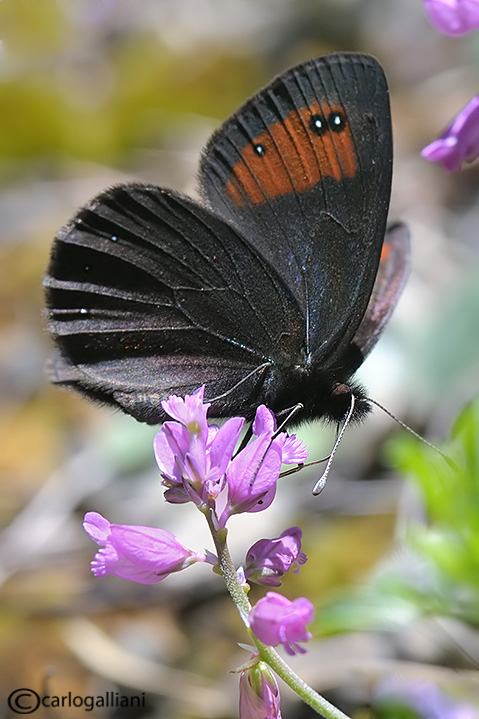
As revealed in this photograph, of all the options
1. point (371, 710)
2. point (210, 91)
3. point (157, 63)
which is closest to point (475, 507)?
point (371, 710)

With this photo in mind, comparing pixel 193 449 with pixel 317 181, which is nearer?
pixel 193 449

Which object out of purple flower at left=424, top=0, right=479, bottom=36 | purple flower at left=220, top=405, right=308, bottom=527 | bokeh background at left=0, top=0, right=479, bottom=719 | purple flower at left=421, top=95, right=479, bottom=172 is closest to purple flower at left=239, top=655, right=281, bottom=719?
purple flower at left=220, top=405, right=308, bottom=527

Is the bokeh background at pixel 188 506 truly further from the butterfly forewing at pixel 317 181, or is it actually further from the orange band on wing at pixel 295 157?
the orange band on wing at pixel 295 157

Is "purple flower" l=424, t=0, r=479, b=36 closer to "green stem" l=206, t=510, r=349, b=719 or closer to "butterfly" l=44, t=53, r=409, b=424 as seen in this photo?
"butterfly" l=44, t=53, r=409, b=424

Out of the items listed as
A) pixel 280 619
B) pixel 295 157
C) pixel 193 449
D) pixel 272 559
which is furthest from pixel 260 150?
pixel 280 619

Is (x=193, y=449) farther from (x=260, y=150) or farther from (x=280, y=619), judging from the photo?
(x=260, y=150)

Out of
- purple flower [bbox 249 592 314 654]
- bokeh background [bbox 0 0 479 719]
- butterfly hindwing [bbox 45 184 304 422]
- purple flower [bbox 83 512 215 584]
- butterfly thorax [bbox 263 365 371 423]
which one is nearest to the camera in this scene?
purple flower [bbox 249 592 314 654]
